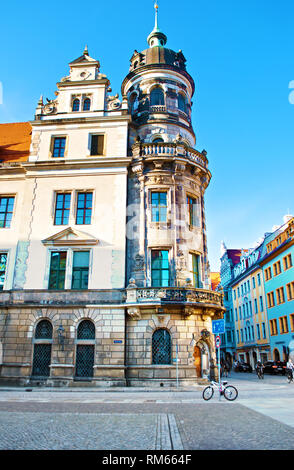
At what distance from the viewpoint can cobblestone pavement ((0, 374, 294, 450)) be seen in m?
7.25

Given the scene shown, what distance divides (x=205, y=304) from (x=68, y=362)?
9254mm

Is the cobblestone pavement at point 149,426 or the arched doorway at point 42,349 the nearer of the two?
the cobblestone pavement at point 149,426

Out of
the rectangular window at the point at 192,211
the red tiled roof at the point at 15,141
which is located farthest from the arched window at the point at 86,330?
the red tiled roof at the point at 15,141

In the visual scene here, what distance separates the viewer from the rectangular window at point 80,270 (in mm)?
24875

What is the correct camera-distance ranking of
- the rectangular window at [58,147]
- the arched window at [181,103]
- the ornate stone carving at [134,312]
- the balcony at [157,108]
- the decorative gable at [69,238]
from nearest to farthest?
the ornate stone carving at [134,312]
the decorative gable at [69,238]
the rectangular window at [58,147]
the balcony at [157,108]
the arched window at [181,103]

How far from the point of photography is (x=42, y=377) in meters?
23.2

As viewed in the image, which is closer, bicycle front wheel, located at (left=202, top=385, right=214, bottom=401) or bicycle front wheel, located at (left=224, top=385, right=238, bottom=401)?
bicycle front wheel, located at (left=224, top=385, right=238, bottom=401)

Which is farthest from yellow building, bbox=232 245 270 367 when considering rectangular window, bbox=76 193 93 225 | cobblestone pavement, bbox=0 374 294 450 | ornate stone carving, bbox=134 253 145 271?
cobblestone pavement, bbox=0 374 294 450

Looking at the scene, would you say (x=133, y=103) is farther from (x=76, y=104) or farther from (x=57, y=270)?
(x=57, y=270)

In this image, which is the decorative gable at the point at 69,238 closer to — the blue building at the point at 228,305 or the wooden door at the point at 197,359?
the wooden door at the point at 197,359

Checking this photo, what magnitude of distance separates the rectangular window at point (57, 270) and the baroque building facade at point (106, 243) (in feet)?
0.22

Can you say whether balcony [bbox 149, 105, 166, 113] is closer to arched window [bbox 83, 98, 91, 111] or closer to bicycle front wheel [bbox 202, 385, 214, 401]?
arched window [bbox 83, 98, 91, 111]

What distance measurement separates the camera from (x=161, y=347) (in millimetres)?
23375

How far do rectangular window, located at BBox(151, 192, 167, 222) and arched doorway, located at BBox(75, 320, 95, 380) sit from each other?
335 inches
